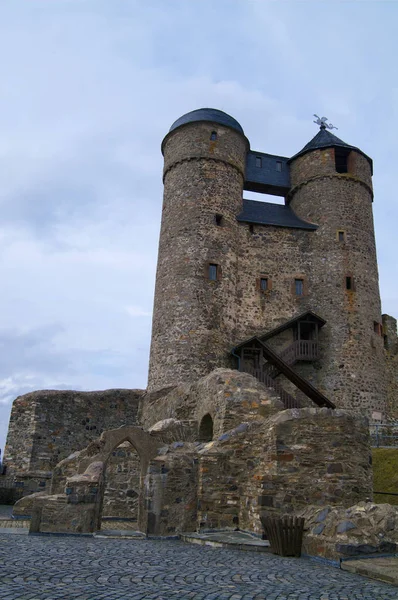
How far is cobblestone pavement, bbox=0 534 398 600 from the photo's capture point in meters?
4.70

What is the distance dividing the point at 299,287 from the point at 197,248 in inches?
232

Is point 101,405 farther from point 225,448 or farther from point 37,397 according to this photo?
point 225,448

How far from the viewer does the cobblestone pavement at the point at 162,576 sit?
15.4 ft

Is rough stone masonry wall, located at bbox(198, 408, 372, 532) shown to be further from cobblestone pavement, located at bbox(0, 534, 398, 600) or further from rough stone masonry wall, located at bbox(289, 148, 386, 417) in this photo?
rough stone masonry wall, located at bbox(289, 148, 386, 417)

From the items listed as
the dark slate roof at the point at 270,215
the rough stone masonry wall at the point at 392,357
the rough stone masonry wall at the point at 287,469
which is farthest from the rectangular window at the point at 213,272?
the rough stone masonry wall at the point at 287,469

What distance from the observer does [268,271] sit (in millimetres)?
25953

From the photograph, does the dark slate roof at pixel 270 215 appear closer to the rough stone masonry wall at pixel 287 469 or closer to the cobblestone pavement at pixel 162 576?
the rough stone masonry wall at pixel 287 469

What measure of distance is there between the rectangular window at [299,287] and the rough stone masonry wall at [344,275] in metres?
0.42

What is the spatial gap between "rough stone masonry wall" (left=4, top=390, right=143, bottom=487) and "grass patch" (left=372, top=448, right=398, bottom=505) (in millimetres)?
10666

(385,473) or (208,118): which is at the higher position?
(208,118)

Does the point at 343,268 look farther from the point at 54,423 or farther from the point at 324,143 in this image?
the point at 54,423

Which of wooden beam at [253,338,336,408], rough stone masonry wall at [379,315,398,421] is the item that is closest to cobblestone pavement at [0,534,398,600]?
wooden beam at [253,338,336,408]

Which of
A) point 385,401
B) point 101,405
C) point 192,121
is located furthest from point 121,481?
point 192,121

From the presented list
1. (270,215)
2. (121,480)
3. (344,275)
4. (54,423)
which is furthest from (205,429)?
(270,215)
